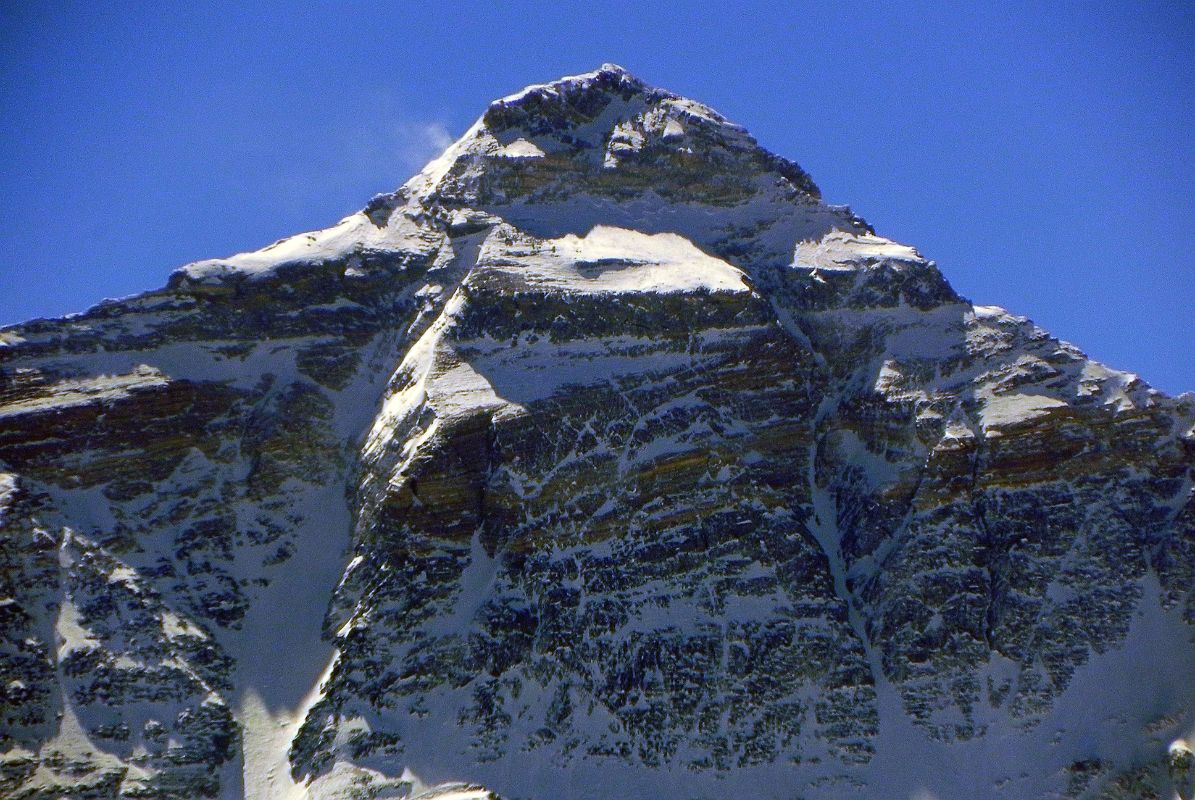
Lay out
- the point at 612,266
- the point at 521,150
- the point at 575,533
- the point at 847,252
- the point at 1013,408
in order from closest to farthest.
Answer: the point at 575,533
the point at 1013,408
the point at 612,266
the point at 847,252
the point at 521,150

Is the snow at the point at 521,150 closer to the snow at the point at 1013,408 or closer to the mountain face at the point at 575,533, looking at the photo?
the mountain face at the point at 575,533

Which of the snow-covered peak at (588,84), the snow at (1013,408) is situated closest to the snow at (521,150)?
the snow-covered peak at (588,84)

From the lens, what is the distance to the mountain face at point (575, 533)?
195 ft

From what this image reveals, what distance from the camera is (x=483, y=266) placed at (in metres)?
73.2

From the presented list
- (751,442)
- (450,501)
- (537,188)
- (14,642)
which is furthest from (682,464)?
(14,642)

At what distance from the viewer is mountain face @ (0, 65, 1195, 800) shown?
195 feet

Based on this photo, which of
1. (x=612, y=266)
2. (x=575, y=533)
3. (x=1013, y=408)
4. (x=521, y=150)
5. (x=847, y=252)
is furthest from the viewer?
(x=521, y=150)

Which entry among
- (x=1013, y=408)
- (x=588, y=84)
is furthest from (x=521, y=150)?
(x=1013, y=408)

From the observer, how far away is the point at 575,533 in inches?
2562

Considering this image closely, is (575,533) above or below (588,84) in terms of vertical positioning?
below

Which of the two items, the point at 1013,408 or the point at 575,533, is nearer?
the point at 575,533

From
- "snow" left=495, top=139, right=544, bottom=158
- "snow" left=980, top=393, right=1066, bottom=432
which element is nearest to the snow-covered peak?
"snow" left=495, top=139, right=544, bottom=158

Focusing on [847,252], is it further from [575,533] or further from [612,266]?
[575,533]

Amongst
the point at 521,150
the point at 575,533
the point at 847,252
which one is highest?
the point at 521,150
